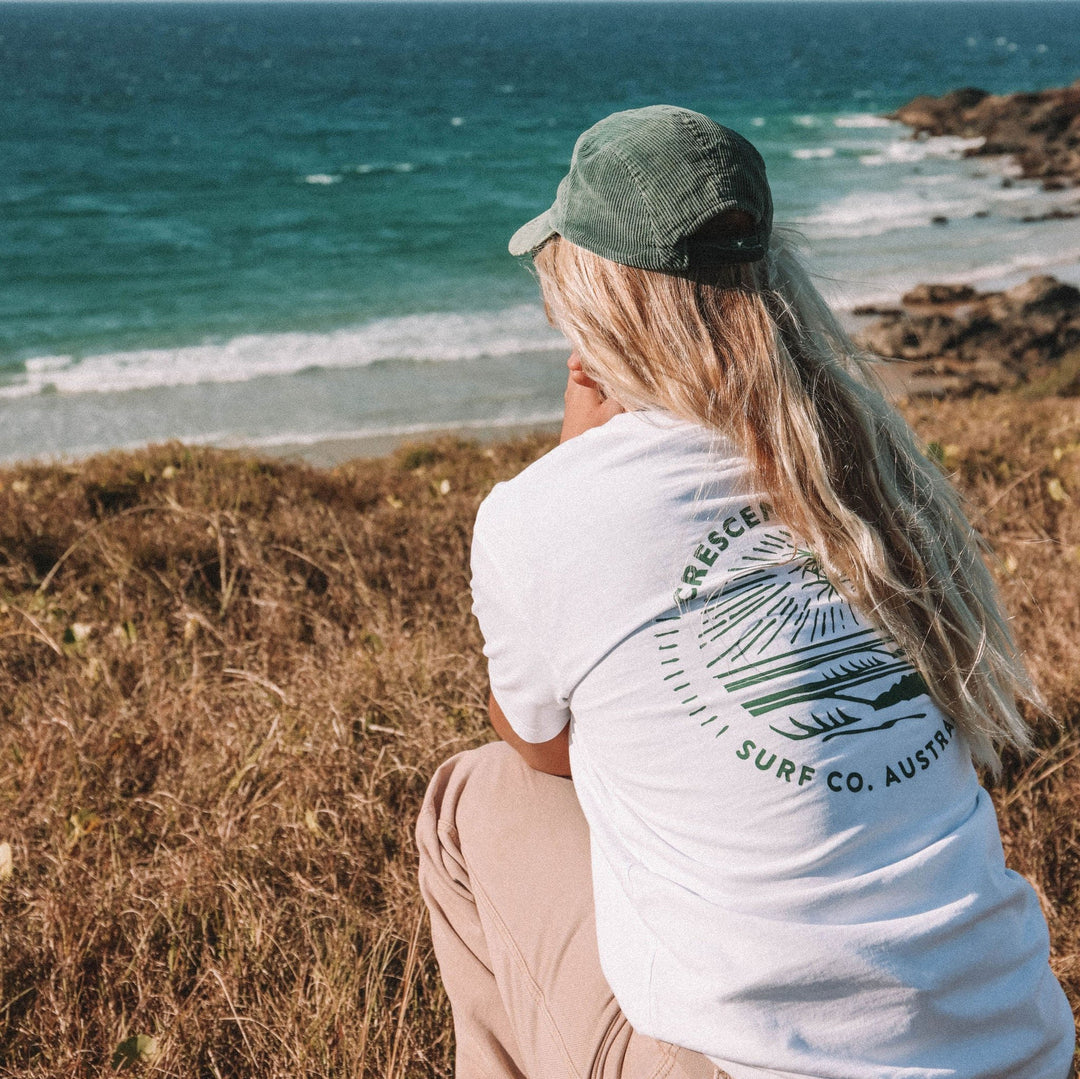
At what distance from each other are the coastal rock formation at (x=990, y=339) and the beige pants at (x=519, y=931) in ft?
32.9

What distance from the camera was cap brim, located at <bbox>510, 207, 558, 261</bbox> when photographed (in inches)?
61.8

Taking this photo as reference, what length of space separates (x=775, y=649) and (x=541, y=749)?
51 cm

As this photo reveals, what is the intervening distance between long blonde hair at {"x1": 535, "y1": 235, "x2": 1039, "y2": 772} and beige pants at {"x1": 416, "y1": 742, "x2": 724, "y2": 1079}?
24.6 inches

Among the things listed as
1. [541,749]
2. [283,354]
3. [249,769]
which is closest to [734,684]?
[541,749]

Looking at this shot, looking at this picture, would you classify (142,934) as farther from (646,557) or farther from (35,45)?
(35,45)

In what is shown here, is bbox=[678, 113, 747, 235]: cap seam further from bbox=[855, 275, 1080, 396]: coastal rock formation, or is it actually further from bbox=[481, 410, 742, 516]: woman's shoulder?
bbox=[855, 275, 1080, 396]: coastal rock formation

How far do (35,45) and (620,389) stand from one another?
9497cm

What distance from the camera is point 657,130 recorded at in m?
1.45

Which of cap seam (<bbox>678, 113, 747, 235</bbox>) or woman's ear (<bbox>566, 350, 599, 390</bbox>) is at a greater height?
cap seam (<bbox>678, 113, 747, 235</bbox>)

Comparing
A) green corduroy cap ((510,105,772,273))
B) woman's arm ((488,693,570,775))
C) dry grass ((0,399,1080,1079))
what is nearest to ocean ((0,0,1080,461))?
green corduroy cap ((510,105,772,273))

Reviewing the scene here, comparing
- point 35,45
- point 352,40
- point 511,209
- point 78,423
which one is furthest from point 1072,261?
point 352,40

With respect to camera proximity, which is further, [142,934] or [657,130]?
[142,934]

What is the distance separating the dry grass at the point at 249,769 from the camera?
6.36 ft

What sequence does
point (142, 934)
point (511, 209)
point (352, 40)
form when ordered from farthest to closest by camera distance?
point (352, 40) → point (511, 209) → point (142, 934)
